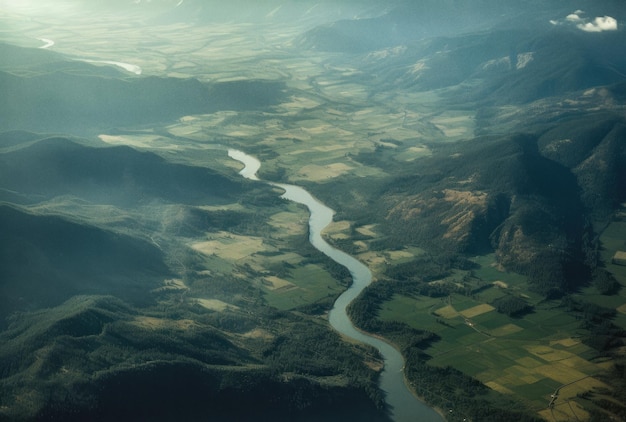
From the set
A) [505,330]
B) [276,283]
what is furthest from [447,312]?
[276,283]

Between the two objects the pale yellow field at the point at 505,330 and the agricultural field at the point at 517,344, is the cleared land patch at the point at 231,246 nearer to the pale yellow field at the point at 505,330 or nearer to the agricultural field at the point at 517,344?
the agricultural field at the point at 517,344

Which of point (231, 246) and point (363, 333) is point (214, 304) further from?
point (231, 246)

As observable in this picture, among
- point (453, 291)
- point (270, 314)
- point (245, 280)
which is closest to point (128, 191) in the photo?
point (245, 280)

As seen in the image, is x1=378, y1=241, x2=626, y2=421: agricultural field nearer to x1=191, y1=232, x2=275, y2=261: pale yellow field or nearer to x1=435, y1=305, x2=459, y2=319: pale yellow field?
x1=435, y1=305, x2=459, y2=319: pale yellow field

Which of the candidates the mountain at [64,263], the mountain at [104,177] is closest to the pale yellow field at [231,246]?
the mountain at [64,263]

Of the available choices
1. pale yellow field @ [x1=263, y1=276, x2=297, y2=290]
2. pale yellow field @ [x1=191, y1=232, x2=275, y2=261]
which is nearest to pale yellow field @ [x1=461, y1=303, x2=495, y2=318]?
pale yellow field @ [x1=263, y1=276, x2=297, y2=290]

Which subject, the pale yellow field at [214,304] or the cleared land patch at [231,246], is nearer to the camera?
the pale yellow field at [214,304]

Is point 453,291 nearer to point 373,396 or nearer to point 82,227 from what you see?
point 373,396

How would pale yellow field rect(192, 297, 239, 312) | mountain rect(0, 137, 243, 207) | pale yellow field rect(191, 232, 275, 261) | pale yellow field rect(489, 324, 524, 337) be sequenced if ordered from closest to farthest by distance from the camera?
pale yellow field rect(489, 324, 524, 337)
pale yellow field rect(192, 297, 239, 312)
pale yellow field rect(191, 232, 275, 261)
mountain rect(0, 137, 243, 207)
